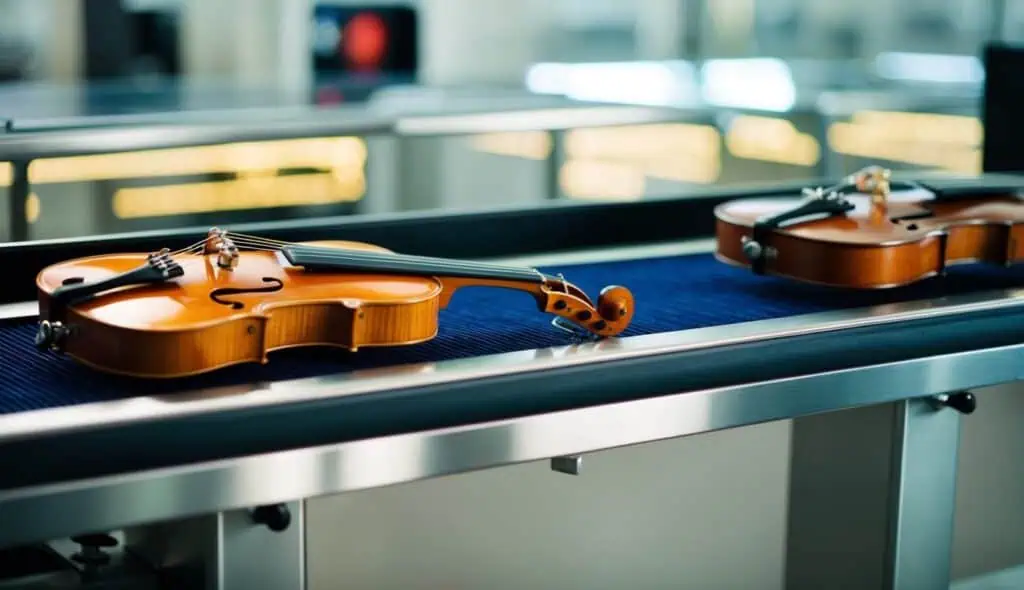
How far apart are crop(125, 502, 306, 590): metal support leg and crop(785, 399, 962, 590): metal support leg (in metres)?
0.75

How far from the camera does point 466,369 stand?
130 cm

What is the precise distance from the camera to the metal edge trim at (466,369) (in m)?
1.12

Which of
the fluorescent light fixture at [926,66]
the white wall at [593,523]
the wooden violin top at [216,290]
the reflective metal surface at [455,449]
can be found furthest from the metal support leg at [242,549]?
the fluorescent light fixture at [926,66]

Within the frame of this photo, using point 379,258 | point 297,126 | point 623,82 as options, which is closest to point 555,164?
point 297,126

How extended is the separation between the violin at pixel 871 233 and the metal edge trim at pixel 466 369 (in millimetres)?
50

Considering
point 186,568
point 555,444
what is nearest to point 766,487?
point 555,444

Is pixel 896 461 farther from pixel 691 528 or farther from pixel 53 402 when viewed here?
pixel 53 402

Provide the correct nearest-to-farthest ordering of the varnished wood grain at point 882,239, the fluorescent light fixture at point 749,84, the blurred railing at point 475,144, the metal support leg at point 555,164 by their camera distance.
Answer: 1. the varnished wood grain at point 882,239
2. the blurred railing at point 475,144
3. the metal support leg at point 555,164
4. the fluorescent light fixture at point 749,84

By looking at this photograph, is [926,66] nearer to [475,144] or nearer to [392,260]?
[475,144]

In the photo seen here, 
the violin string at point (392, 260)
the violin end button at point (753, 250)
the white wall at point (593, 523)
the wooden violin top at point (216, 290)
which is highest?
the violin string at point (392, 260)

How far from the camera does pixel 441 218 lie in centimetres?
182

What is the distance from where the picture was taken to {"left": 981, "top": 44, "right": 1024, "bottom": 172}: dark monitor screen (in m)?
2.15

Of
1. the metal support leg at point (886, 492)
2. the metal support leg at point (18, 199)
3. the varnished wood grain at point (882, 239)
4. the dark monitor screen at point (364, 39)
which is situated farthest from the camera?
the dark monitor screen at point (364, 39)

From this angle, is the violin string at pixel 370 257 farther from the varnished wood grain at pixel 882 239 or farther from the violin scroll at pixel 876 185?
the violin scroll at pixel 876 185
